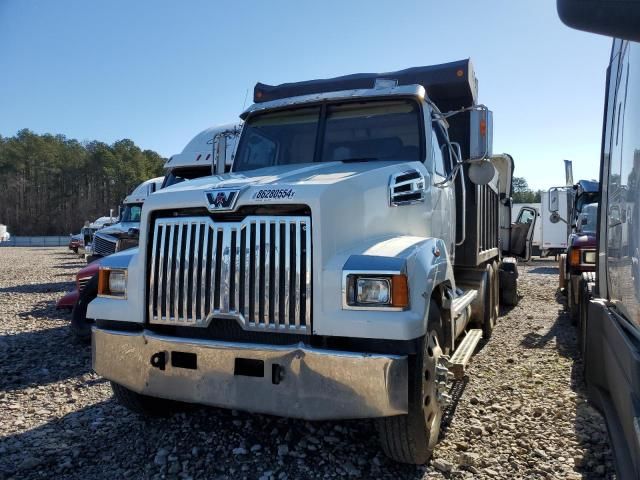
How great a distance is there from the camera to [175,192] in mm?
3395

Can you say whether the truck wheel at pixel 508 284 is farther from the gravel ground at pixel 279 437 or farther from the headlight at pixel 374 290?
the headlight at pixel 374 290

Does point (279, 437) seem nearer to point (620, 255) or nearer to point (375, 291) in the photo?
point (375, 291)

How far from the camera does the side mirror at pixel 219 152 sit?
5.53m

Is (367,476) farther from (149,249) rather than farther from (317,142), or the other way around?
(317,142)

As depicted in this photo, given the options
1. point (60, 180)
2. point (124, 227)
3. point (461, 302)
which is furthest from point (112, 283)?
point (60, 180)


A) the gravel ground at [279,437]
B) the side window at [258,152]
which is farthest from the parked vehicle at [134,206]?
the gravel ground at [279,437]

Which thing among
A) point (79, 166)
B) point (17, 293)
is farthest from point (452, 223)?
point (79, 166)

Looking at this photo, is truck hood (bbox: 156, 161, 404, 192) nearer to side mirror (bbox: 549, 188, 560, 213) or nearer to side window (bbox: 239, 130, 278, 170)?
side window (bbox: 239, 130, 278, 170)

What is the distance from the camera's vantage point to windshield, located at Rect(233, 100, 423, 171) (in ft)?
14.2

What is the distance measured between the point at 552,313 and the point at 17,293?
480 inches

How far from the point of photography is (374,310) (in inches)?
108

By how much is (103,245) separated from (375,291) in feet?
37.6

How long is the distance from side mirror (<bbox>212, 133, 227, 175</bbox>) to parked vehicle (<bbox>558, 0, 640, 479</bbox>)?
3763mm

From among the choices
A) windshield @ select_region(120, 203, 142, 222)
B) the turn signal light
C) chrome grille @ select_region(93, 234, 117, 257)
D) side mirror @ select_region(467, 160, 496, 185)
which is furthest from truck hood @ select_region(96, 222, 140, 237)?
the turn signal light
